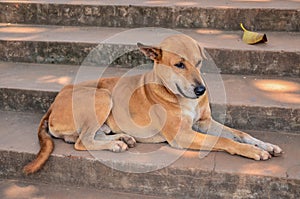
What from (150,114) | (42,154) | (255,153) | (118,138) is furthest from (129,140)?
(255,153)

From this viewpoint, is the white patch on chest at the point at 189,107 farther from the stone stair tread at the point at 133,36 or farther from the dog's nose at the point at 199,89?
the stone stair tread at the point at 133,36

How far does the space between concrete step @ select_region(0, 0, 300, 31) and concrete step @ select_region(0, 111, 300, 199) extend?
1.70 m

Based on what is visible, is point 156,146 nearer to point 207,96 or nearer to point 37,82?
point 207,96

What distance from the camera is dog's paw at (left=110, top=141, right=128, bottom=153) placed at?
11.5 feet

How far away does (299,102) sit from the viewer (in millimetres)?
3803

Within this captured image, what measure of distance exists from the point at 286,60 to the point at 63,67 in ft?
8.49

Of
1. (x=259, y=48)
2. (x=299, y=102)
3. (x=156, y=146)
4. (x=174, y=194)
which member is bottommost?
(x=174, y=194)

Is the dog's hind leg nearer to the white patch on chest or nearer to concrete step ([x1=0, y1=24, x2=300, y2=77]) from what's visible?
the white patch on chest

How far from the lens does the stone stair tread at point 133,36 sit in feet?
14.7

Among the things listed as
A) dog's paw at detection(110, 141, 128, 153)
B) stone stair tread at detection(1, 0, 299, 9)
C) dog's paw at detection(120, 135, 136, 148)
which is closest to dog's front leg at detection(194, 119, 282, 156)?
A: dog's paw at detection(120, 135, 136, 148)

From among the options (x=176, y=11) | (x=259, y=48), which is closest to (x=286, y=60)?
(x=259, y=48)

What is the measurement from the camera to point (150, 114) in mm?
3639

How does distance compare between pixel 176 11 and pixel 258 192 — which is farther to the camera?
pixel 176 11

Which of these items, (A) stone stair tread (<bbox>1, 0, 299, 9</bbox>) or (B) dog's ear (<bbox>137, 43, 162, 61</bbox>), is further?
(A) stone stair tread (<bbox>1, 0, 299, 9</bbox>)
